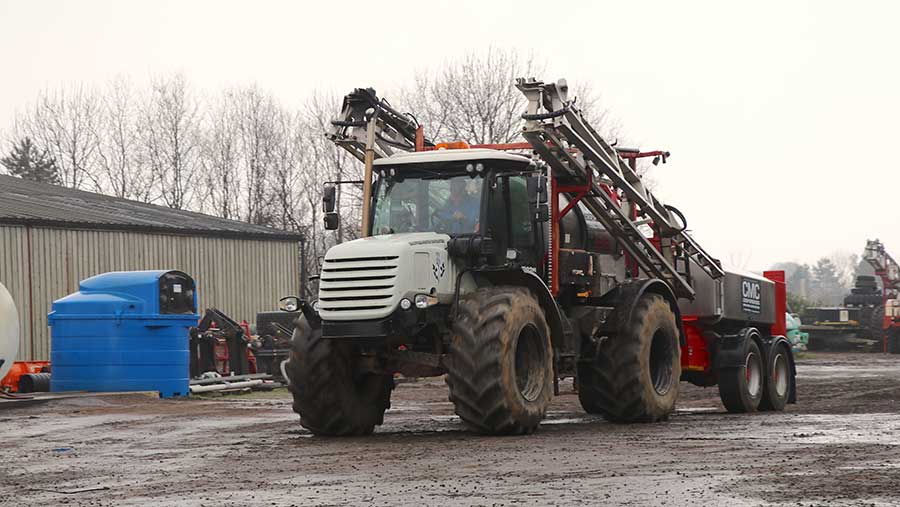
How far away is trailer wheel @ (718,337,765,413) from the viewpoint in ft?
62.9

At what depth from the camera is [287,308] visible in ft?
48.9

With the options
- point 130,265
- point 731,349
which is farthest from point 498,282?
point 130,265

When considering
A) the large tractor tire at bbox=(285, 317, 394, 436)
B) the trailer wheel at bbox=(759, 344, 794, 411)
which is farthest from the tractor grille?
the trailer wheel at bbox=(759, 344, 794, 411)

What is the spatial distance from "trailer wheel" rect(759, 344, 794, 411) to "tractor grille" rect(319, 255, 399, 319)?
26.6 ft

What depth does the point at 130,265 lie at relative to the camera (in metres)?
34.6

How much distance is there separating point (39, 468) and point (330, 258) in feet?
12.1

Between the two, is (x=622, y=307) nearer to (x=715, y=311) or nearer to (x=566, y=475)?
(x=715, y=311)

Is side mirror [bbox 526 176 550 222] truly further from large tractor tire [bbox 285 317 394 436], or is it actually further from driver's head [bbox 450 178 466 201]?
large tractor tire [bbox 285 317 394 436]

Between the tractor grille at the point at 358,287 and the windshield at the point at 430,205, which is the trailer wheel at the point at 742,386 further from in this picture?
the tractor grille at the point at 358,287

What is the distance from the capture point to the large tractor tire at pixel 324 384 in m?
14.6

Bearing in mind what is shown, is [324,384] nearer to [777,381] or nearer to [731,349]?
[731,349]

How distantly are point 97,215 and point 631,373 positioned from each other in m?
22.2

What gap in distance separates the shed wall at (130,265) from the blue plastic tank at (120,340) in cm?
Result: 769

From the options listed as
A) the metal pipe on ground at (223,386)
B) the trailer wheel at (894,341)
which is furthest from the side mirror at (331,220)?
the trailer wheel at (894,341)
